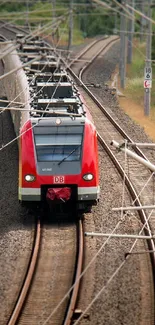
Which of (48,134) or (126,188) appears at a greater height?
(48,134)

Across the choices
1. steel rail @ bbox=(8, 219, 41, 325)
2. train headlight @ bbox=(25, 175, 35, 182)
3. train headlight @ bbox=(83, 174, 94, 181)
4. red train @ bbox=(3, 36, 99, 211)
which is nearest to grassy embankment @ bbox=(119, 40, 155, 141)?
Result: red train @ bbox=(3, 36, 99, 211)

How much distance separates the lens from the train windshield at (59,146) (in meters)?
20.4

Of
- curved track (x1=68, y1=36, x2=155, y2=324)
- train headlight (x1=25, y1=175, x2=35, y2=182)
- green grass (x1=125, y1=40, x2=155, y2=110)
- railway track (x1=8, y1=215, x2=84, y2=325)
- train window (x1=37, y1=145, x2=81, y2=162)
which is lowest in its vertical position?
green grass (x1=125, y1=40, x2=155, y2=110)

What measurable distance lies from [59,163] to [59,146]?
1.63 ft

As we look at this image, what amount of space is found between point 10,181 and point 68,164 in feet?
15.9

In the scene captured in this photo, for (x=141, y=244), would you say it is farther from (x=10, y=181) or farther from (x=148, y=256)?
(x=10, y=181)

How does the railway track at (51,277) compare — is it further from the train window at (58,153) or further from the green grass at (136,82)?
the green grass at (136,82)

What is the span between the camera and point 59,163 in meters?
20.3

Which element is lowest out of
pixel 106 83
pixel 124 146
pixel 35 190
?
pixel 106 83

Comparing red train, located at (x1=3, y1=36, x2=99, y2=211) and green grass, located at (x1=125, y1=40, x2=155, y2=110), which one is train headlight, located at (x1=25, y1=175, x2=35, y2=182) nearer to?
red train, located at (x1=3, y1=36, x2=99, y2=211)

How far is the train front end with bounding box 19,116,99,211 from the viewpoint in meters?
20.2

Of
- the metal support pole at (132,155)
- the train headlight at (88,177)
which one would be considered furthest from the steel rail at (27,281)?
the metal support pole at (132,155)

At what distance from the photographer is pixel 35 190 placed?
2017cm

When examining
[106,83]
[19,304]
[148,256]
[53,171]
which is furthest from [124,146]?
[106,83]
